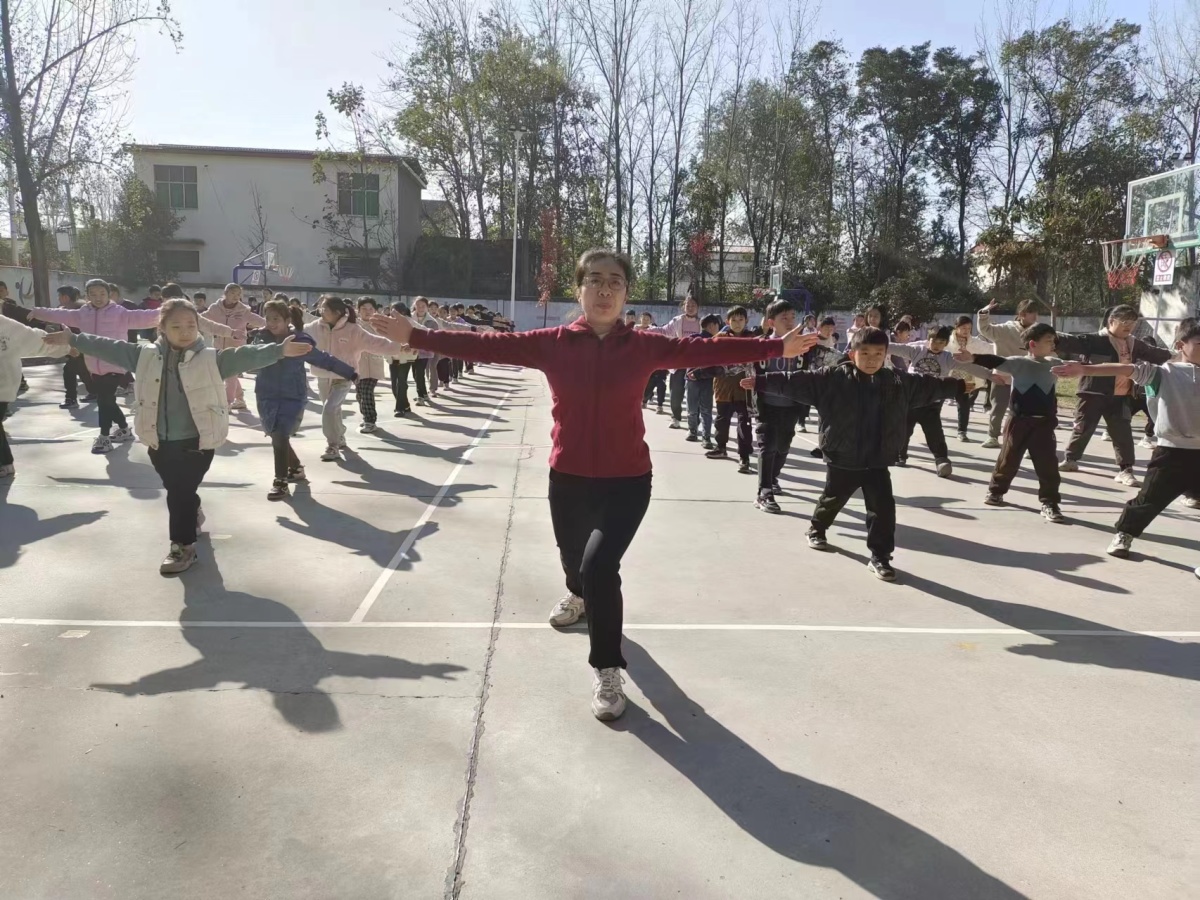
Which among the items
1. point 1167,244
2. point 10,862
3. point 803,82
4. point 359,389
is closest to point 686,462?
point 359,389

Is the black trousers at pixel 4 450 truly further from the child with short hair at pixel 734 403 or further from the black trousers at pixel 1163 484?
the black trousers at pixel 1163 484

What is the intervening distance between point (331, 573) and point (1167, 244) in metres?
24.4

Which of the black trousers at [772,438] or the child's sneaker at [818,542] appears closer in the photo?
the child's sneaker at [818,542]

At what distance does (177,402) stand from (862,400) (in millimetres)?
4430

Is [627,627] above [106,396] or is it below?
below

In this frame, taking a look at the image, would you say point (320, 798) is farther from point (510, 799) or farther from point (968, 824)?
point (968, 824)

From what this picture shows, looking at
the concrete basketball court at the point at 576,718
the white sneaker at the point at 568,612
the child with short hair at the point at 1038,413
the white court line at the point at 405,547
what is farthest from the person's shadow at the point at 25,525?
the child with short hair at the point at 1038,413

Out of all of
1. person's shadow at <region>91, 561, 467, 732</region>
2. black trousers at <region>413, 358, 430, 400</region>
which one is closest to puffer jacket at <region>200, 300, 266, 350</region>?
black trousers at <region>413, 358, 430, 400</region>

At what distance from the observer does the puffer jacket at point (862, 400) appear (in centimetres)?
555

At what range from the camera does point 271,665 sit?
3885 mm

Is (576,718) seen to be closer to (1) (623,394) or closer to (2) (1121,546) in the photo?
(1) (623,394)

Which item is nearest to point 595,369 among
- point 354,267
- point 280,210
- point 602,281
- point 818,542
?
point 602,281

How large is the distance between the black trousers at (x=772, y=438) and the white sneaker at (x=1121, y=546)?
105 inches

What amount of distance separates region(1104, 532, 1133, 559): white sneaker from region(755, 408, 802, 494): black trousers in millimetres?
2675
